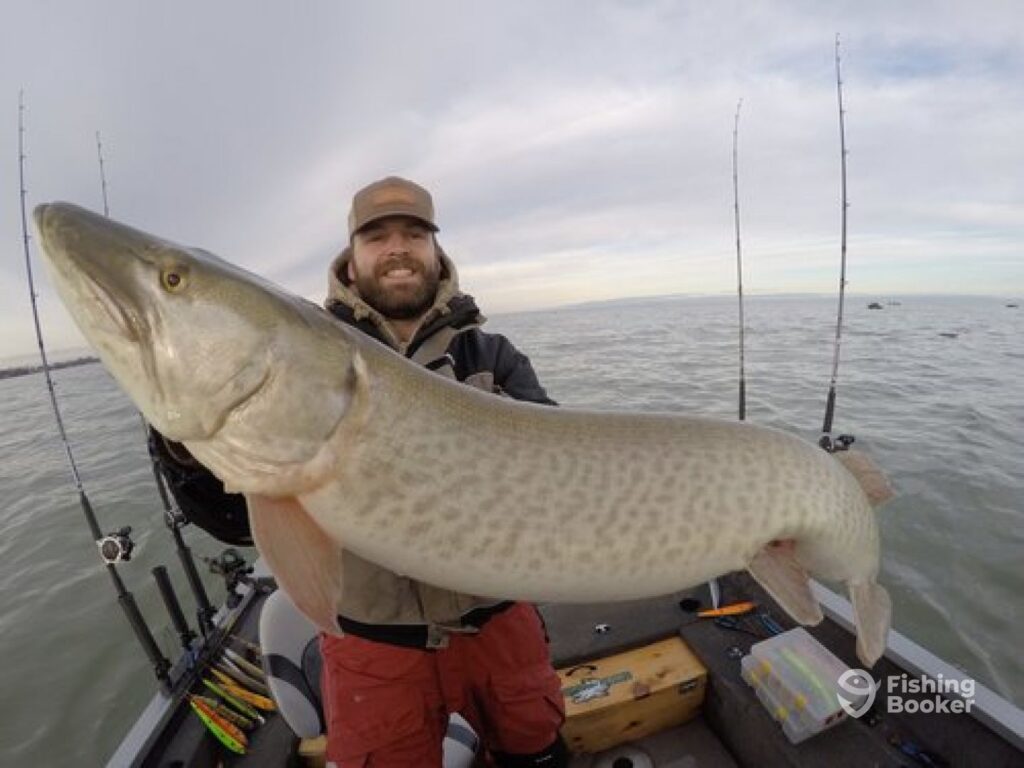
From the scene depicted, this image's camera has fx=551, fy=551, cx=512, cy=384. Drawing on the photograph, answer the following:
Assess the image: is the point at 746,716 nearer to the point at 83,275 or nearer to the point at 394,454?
the point at 394,454

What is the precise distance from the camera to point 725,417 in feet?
9.12

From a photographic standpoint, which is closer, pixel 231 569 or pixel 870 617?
pixel 870 617

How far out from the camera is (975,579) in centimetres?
462

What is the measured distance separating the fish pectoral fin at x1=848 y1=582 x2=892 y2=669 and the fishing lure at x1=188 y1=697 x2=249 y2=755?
2.63 m

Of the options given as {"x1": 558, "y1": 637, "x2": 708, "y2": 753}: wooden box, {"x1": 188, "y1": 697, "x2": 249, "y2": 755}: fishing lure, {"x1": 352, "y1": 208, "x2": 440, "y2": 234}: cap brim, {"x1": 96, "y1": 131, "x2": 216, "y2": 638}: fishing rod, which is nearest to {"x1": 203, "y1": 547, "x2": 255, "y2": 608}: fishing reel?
{"x1": 96, "y1": 131, "x2": 216, "y2": 638}: fishing rod

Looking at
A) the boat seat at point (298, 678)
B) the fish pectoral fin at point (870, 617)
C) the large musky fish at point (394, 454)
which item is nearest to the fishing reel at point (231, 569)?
the boat seat at point (298, 678)

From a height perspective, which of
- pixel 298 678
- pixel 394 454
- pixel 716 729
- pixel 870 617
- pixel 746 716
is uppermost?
pixel 394 454

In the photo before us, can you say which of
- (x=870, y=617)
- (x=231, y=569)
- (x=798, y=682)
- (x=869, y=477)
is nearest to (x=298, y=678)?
(x=231, y=569)

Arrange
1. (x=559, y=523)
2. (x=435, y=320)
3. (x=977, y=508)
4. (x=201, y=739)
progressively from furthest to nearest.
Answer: (x=977, y=508) → (x=201, y=739) → (x=435, y=320) → (x=559, y=523)

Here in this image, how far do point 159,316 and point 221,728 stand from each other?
2.21m

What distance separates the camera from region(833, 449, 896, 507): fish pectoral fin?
204 centimetres

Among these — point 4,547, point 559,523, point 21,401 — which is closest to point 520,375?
point 559,523

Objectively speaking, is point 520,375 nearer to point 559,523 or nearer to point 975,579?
point 559,523

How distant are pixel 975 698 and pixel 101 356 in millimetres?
3060
